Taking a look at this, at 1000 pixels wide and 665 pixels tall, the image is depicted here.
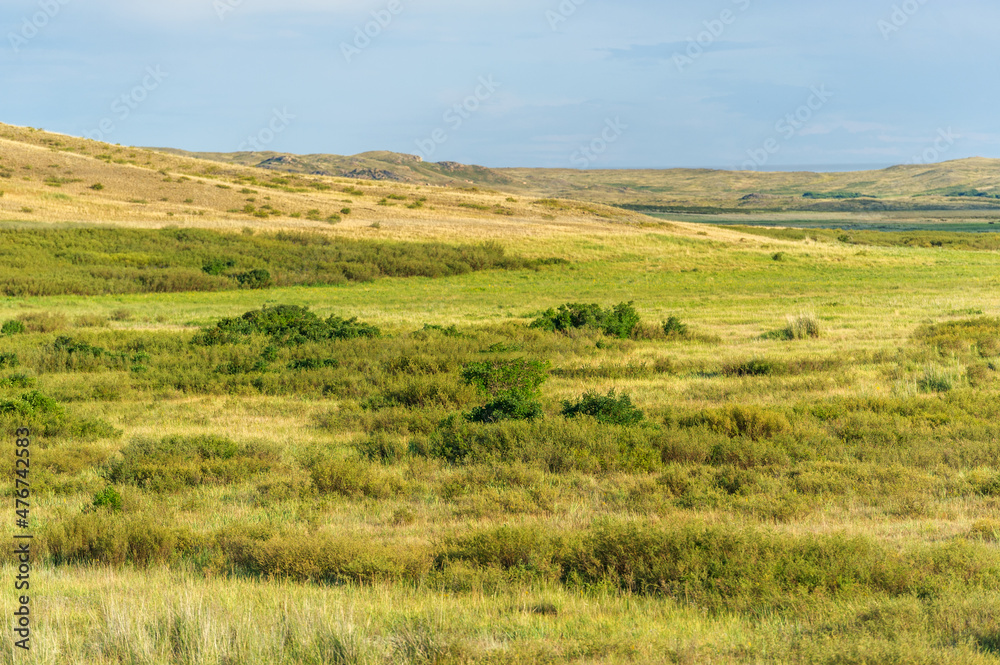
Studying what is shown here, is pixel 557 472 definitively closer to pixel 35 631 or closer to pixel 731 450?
pixel 731 450

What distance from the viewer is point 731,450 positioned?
1045cm

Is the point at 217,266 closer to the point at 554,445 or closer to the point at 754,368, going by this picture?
the point at 754,368

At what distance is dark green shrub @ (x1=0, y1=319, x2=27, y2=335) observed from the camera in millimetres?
22484

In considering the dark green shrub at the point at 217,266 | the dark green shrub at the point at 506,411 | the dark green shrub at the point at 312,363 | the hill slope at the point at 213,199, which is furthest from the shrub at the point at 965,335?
the hill slope at the point at 213,199

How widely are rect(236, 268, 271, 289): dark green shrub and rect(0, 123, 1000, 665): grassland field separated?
12501 millimetres

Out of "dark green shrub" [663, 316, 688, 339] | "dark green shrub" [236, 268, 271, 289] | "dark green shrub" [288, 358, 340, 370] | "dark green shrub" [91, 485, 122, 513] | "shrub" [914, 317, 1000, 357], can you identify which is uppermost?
"dark green shrub" [236, 268, 271, 289]

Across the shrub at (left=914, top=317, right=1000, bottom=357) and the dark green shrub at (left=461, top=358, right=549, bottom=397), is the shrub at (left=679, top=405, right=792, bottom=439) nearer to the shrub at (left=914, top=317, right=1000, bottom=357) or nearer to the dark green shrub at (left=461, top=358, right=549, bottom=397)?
the dark green shrub at (left=461, top=358, right=549, bottom=397)

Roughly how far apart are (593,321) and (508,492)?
573 inches

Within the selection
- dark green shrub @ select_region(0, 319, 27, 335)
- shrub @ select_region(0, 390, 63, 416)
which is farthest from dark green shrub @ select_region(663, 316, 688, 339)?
dark green shrub @ select_region(0, 319, 27, 335)

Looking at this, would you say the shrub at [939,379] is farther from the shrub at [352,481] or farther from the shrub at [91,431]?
the shrub at [91,431]

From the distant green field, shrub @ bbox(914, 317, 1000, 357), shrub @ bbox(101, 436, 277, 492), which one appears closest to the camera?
shrub @ bbox(101, 436, 277, 492)

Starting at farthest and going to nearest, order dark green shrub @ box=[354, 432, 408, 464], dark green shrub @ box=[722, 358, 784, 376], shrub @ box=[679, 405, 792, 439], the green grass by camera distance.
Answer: dark green shrub @ box=[722, 358, 784, 376] → shrub @ box=[679, 405, 792, 439] → dark green shrub @ box=[354, 432, 408, 464] → the green grass

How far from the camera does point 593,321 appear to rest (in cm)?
2333

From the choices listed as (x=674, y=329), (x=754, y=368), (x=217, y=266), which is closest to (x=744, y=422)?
(x=754, y=368)
